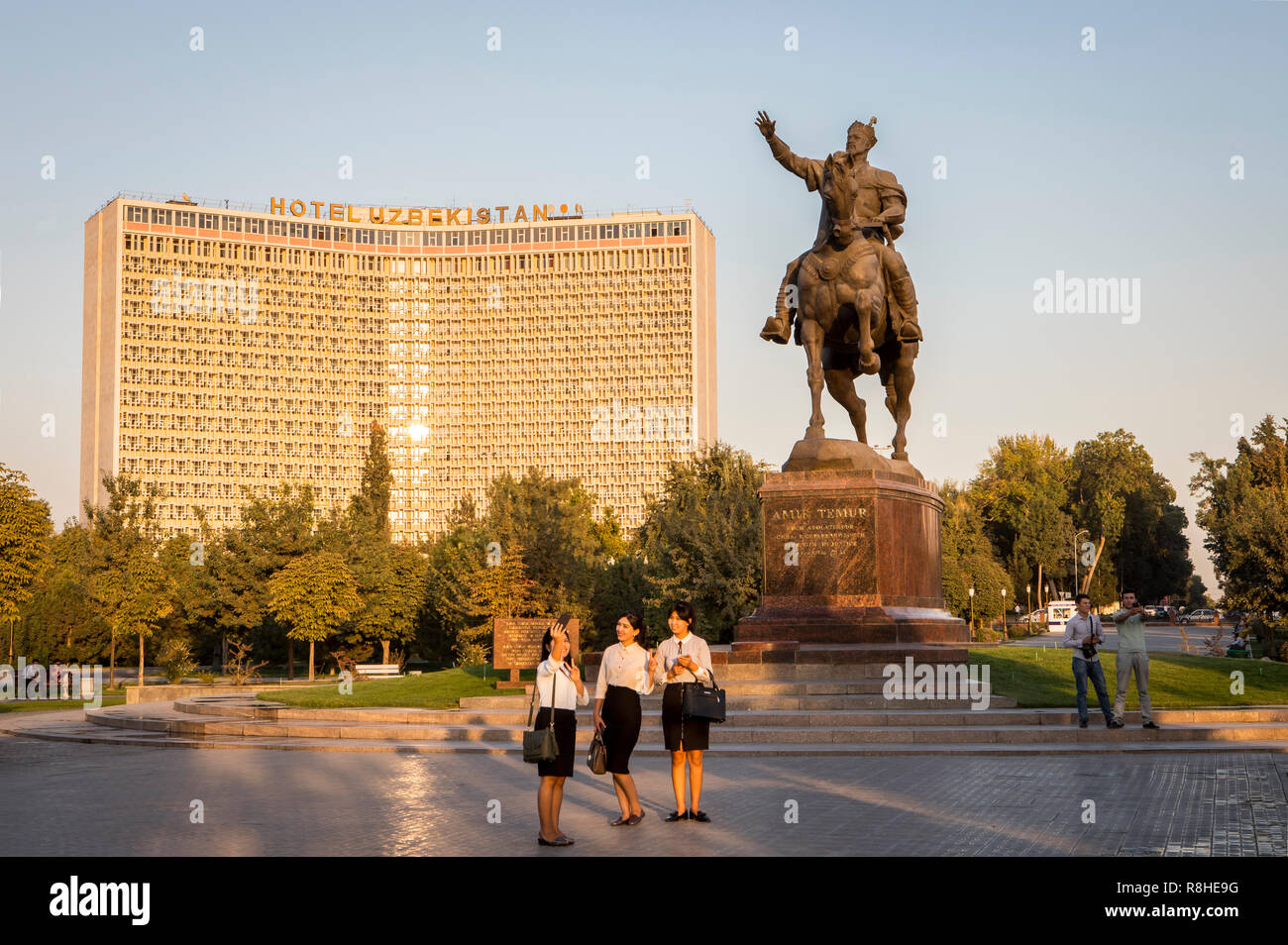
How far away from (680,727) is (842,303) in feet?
39.6

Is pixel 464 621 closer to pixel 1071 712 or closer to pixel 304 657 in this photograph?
pixel 304 657

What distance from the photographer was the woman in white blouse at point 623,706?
34.3 ft

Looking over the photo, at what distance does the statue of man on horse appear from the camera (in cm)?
2127

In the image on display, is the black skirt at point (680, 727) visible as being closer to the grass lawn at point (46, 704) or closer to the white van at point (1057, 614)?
the grass lawn at point (46, 704)

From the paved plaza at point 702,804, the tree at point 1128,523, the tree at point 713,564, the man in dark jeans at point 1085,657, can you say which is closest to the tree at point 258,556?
the tree at point 713,564

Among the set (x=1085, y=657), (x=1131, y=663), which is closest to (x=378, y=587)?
(x=1085, y=657)

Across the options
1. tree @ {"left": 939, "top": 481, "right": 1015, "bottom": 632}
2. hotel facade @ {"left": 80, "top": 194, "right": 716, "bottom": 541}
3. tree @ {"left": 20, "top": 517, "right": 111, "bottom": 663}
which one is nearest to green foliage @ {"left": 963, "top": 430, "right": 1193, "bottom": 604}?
tree @ {"left": 939, "top": 481, "right": 1015, "bottom": 632}

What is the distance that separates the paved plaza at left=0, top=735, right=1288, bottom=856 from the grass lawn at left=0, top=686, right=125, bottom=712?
1627 cm

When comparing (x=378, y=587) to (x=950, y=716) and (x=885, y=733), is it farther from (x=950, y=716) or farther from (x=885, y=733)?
(x=885, y=733)

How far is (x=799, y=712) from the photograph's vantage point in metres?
17.4

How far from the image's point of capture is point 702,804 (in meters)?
11.6

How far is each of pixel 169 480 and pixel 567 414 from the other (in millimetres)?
49455

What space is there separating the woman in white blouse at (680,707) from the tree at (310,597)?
3571 centimetres
